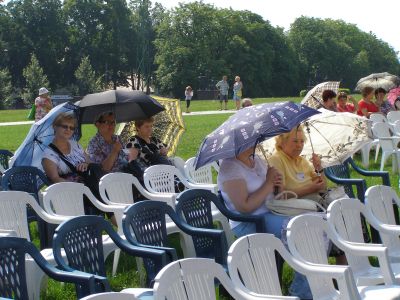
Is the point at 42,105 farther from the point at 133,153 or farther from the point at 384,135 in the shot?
the point at 133,153

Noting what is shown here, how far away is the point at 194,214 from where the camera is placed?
5.70 metres

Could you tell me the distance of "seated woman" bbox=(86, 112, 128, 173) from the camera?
782cm

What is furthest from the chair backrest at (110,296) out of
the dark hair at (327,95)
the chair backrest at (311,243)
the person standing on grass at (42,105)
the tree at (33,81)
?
the tree at (33,81)

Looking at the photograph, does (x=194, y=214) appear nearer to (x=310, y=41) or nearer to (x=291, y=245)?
(x=291, y=245)

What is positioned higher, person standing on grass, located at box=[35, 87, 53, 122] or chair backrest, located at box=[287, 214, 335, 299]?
person standing on grass, located at box=[35, 87, 53, 122]

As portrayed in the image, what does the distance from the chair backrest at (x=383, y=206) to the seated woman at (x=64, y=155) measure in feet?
9.76

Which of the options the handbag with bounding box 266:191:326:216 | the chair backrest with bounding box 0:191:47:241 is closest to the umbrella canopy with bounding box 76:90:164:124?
the chair backrest with bounding box 0:191:47:241

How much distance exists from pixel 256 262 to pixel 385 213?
2.01 meters

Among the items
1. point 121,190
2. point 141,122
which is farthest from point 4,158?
point 121,190

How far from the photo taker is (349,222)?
531 centimetres

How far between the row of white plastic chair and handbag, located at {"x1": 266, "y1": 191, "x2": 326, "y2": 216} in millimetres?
449

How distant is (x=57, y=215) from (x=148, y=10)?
88800 mm

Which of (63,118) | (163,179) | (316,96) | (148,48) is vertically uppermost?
(148,48)

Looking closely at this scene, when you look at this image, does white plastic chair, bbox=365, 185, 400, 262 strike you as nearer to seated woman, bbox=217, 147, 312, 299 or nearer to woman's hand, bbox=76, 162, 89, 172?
seated woman, bbox=217, 147, 312, 299
